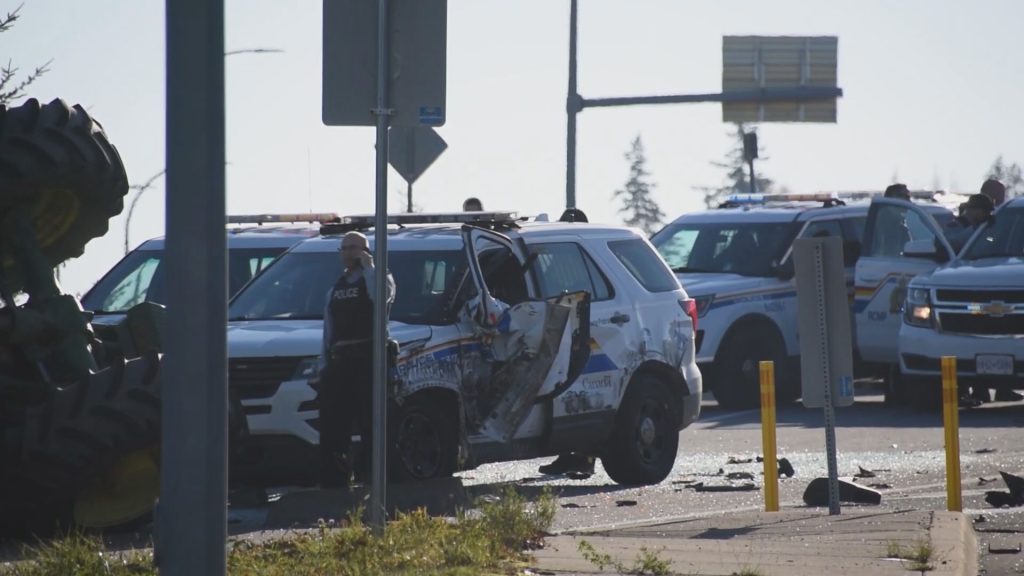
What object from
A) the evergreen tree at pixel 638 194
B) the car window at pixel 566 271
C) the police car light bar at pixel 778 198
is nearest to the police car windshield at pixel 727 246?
the police car light bar at pixel 778 198

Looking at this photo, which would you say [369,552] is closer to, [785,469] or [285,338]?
[285,338]

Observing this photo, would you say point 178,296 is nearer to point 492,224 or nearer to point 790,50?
point 492,224

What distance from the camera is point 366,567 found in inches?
298

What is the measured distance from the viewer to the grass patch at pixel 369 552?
24.6 ft

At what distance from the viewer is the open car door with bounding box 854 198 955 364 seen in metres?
20.6

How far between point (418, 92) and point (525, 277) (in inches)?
179

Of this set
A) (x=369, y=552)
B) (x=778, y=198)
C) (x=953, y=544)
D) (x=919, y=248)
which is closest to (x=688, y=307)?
(x=919, y=248)

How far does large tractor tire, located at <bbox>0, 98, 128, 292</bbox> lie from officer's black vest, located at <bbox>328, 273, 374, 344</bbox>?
160 centimetres

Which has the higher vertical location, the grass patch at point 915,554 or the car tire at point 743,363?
the grass patch at point 915,554

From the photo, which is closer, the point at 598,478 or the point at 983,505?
the point at 983,505

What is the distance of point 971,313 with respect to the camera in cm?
1870

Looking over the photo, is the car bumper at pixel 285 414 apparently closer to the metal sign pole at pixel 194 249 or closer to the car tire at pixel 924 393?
the metal sign pole at pixel 194 249

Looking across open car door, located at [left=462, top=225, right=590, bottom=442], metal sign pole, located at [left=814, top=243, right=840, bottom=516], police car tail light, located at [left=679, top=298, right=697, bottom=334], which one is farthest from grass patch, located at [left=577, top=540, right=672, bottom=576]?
police car tail light, located at [left=679, top=298, right=697, bottom=334]

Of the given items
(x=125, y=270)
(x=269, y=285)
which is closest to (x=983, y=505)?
(x=269, y=285)
